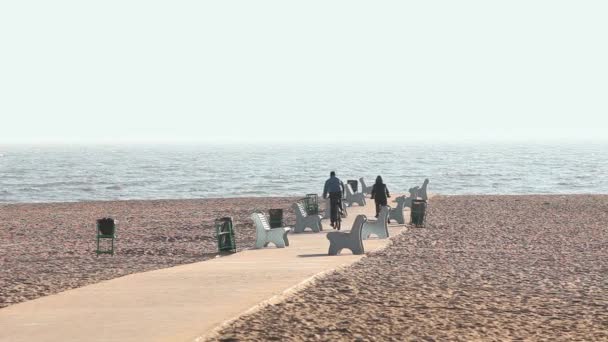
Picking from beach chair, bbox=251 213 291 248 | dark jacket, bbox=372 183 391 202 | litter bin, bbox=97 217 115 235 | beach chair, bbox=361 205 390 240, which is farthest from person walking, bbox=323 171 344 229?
litter bin, bbox=97 217 115 235

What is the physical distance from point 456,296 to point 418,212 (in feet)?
48.5

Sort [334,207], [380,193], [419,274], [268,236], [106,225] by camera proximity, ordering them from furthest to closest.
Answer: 1. [380,193]
2. [334,207]
3. [106,225]
4. [268,236]
5. [419,274]

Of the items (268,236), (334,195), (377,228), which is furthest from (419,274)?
(334,195)

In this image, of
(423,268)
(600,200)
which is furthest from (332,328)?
(600,200)

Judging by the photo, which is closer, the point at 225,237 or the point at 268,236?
the point at 225,237

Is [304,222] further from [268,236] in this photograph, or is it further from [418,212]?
[268,236]

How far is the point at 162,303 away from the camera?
1298 cm

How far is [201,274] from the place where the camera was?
16.5m

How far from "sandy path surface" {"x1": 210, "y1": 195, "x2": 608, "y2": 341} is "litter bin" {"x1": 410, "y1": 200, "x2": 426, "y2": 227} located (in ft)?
7.41

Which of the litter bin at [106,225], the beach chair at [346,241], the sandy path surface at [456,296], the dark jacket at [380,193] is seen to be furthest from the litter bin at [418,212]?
the litter bin at [106,225]

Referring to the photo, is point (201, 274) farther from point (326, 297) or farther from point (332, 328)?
point (332, 328)

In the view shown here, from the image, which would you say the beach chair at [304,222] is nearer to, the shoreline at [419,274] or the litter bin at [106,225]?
the shoreline at [419,274]

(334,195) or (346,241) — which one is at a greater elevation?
(334,195)

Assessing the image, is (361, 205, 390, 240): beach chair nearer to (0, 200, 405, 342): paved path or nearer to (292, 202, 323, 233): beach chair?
(292, 202, 323, 233): beach chair
